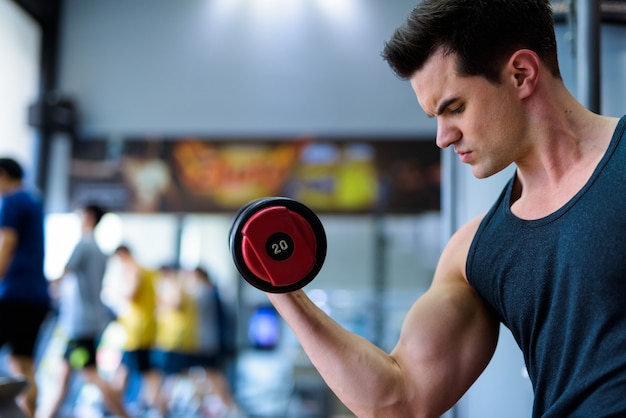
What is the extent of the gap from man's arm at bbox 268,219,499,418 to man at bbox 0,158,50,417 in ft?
8.33

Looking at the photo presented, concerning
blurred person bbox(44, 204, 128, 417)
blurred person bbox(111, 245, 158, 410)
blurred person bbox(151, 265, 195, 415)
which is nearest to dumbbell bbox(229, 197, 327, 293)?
blurred person bbox(44, 204, 128, 417)

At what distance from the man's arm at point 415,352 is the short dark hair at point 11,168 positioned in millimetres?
2600

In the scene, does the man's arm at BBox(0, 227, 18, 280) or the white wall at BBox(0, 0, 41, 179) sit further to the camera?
the white wall at BBox(0, 0, 41, 179)

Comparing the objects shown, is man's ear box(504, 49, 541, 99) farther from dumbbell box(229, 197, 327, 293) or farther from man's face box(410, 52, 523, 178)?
dumbbell box(229, 197, 327, 293)

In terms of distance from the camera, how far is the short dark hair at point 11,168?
332 centimetres

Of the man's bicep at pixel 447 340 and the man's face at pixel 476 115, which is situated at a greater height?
the man's face at pixel 476 115

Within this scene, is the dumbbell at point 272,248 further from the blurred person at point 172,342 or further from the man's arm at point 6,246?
the blurred person at point 172,342

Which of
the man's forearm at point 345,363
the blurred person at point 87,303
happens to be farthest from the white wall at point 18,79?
the man's forearm at point 345,363

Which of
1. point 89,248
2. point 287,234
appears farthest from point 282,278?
point 89,248

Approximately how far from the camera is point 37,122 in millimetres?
6660

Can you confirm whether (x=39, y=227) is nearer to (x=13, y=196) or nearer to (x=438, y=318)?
(x=13, y=196)

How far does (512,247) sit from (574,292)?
141 mm

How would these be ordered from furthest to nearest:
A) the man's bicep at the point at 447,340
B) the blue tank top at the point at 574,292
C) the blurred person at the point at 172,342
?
1. the blurred person at the point at 172,342
2. the man's bicep at the point at 447,340
3. the blue tank top at the point at 574,292

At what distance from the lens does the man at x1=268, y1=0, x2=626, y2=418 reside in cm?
93
